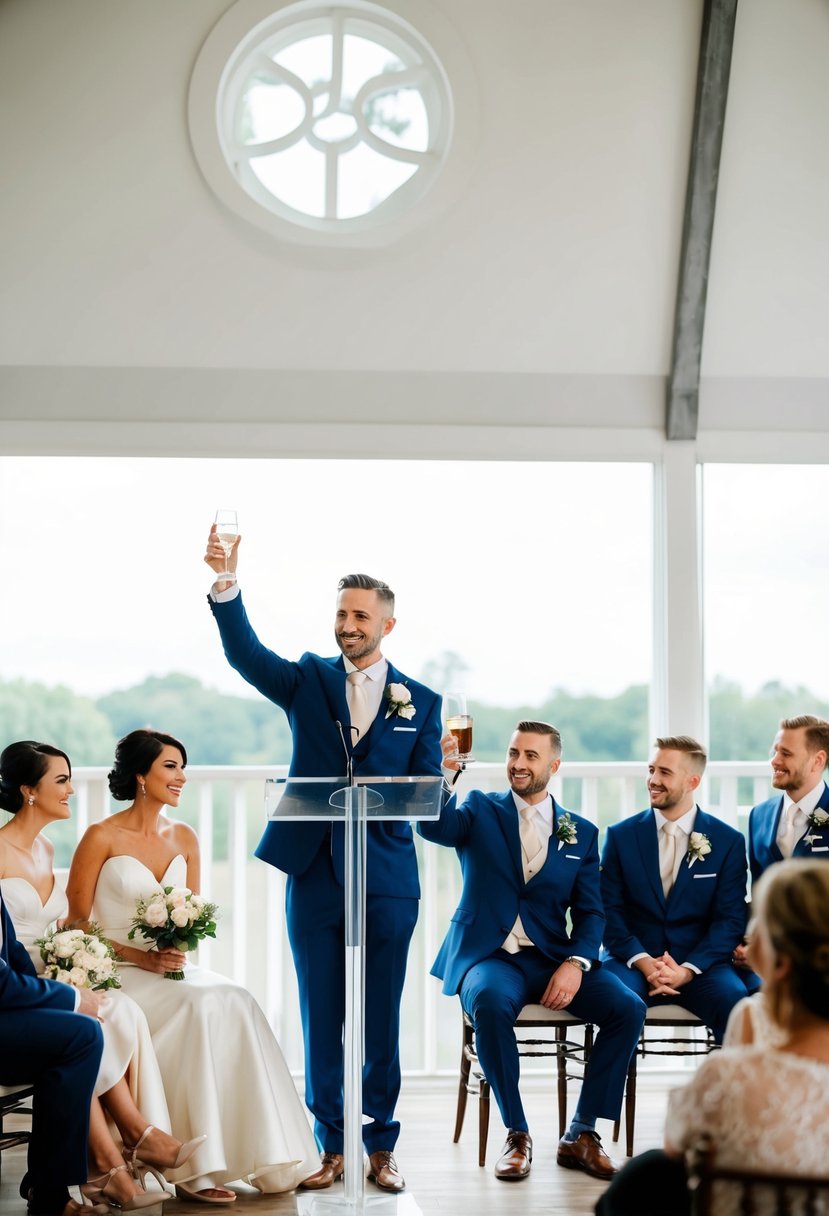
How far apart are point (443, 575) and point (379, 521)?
132cm

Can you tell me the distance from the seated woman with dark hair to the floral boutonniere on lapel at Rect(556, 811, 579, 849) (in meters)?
2.33

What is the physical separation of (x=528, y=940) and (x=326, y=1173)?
3.23 feet

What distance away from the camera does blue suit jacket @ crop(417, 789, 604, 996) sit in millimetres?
4227

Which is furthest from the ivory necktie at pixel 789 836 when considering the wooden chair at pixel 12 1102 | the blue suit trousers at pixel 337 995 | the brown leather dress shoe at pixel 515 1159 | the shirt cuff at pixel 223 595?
the wooden chair at pixel 12 1102

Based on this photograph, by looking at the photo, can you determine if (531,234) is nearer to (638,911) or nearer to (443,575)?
(638,911)

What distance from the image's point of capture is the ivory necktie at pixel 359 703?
3.97 meters

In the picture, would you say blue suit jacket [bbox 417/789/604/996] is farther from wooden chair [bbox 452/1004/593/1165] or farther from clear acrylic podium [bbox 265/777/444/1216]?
clear acrylic podium [bbox 265/777/444/1216]

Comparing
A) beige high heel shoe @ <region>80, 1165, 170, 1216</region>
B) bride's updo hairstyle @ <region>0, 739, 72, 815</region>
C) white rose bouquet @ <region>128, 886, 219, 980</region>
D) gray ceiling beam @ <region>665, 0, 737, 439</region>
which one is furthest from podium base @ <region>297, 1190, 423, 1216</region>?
gray ceiling beam @ <region>665, 0, 737, 439</region>

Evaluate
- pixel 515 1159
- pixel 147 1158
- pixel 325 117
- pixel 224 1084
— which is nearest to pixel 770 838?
pixel 515 1159

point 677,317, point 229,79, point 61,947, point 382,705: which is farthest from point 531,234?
point 61,947

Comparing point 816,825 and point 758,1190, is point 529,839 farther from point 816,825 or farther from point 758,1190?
point 758,1190

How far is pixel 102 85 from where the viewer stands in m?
4.87

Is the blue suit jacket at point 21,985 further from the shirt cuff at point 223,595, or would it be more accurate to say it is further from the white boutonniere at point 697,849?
the white boutonniere at point 697,849

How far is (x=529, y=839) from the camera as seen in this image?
4395 millimetres
